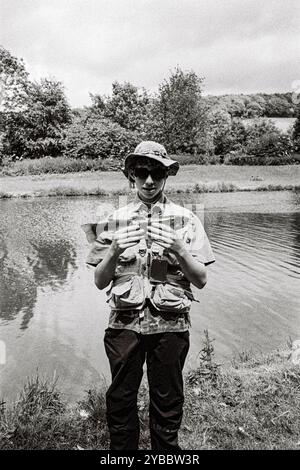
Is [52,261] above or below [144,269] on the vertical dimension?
below

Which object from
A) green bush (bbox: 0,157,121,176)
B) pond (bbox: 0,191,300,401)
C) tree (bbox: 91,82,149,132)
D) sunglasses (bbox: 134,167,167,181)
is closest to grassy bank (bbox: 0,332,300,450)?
pond (bbox: 0,191,300,401)

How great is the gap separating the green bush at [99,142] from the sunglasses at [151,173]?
3973cm

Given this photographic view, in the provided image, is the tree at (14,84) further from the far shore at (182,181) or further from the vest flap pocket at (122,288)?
the vest flap pocket at (122,288)

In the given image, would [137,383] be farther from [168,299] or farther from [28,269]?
[28,269]

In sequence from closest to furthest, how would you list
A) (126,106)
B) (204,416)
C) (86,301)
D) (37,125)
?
(204,416) → (86,301) → (37,125) → (126,106)

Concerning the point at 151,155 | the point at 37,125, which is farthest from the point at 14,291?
the point at 37,125

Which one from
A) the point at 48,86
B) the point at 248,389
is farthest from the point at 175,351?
the point at 48,86

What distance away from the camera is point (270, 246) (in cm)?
1425

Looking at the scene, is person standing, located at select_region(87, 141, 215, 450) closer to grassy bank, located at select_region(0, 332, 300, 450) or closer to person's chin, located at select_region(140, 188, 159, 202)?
person's chin, located at select_region(140, 188, 159, 202)

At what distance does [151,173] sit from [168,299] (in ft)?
2.71

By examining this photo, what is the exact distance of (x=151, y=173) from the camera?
2.93 m

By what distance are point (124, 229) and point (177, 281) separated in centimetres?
55

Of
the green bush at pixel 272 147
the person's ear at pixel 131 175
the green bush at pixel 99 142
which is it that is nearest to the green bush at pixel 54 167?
the green bush at pixel 99 142

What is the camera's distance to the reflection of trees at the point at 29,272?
8867 millimetres
